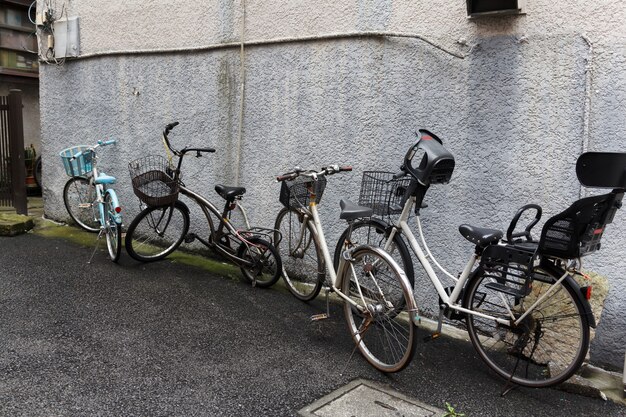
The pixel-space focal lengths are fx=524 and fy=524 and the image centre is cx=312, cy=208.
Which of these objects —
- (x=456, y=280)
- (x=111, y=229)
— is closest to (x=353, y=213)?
(x=456, y=280)

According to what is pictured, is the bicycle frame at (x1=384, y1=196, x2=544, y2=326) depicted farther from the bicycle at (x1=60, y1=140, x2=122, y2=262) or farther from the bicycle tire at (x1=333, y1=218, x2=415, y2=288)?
the bicycle at (x1=60, y1=140, x2=122, y2=262)

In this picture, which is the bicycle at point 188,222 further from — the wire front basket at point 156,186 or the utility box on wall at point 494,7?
the utility box on wall at point 494,7

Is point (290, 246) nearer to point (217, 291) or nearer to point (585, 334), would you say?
point (217, 291)

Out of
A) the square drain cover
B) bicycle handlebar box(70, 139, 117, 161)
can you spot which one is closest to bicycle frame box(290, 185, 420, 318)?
the square drain cover

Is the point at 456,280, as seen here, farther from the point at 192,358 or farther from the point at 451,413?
the point at 192,358

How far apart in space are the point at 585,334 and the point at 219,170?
423cm

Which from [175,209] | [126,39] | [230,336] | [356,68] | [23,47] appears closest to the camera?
[230,336]

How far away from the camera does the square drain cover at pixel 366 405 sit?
317 centimetres

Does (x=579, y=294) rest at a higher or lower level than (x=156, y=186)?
lower

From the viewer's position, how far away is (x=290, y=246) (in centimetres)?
536

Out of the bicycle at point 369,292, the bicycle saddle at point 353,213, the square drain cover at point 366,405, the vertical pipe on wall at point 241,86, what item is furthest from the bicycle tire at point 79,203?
the square drain cover at point 366,405

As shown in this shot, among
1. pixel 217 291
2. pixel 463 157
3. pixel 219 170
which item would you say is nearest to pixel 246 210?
pixel 219 170

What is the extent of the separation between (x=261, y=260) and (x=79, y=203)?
3.65 metres

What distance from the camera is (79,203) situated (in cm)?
751
